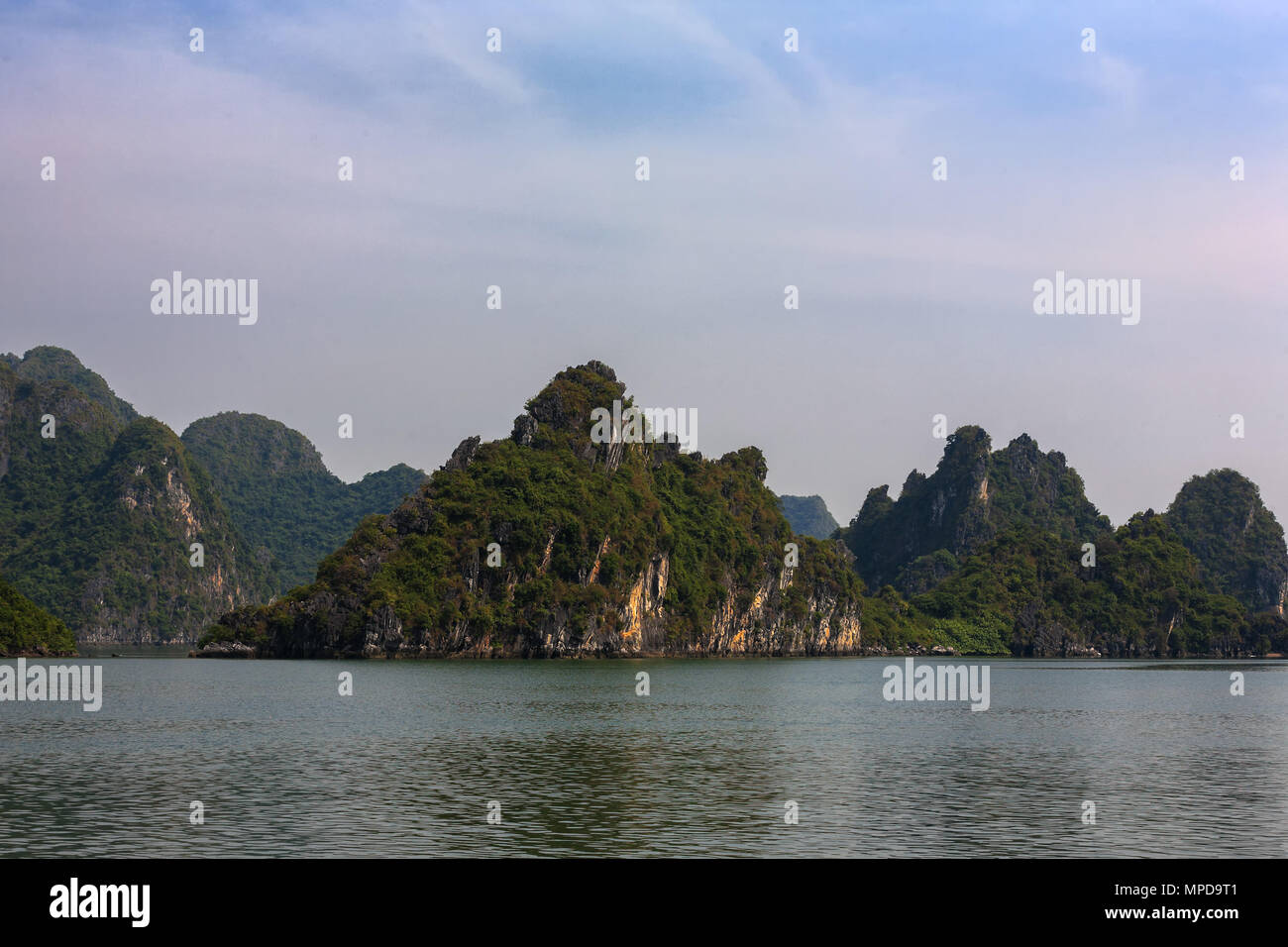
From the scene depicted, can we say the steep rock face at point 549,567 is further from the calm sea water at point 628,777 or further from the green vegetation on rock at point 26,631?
the calm sea water at point 628,777

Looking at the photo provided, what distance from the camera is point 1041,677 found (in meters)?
113

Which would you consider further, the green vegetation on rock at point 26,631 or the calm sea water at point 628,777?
the green vegetation on rock at point 26,631

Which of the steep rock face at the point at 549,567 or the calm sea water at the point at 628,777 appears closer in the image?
the calm sea water at the point at 628,777

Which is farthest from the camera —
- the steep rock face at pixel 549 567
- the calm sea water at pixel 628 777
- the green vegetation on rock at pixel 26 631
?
the steep rock face at pixel 549 567

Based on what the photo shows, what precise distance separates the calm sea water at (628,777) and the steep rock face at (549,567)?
6241cm

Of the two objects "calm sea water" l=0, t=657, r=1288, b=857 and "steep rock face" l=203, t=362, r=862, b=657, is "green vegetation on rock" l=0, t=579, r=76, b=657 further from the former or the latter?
"calm sea water" l=0, t=657, r=1288, b=857

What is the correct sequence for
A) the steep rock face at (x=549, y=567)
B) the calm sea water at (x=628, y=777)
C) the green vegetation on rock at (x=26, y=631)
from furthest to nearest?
the steep rock face at (x=549, y=567)
the green vegetation on rock at (x=26, y=631)
the calm sea water at (x=628, y=777)

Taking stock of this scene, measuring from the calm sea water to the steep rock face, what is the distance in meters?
62.4

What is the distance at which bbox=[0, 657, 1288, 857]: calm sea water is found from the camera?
25.5 metres

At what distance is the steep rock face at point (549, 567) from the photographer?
13562cm

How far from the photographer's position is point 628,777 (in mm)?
35781

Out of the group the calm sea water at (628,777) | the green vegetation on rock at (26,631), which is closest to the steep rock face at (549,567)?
the green vegetation on rock at (26,631)

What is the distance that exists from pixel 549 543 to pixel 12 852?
125 metres
